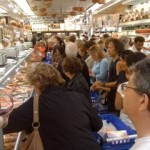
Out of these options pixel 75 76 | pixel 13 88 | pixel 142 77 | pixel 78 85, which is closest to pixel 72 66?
pixel 75 76

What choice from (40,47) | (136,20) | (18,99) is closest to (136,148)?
(18,99)

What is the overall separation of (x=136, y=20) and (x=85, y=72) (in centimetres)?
846

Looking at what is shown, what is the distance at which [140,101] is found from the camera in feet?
4.51

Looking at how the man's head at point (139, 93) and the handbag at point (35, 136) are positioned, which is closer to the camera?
the man's head at point (139, 93)

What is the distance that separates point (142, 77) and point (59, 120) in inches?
49.5

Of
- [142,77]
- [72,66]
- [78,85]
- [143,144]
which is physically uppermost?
[142,77]

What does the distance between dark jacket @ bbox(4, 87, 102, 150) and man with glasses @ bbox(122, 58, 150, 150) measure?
1.12m

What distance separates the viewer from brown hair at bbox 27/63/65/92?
9.15ft

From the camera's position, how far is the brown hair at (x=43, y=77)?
2.79 metres

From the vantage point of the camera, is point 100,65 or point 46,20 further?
point 46,20

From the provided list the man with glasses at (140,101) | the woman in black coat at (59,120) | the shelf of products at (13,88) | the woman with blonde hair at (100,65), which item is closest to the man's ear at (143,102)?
the man with glasses at (140,101)

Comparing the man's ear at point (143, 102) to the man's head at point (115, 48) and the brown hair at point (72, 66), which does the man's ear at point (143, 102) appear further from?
the man's head at point (115, 48)

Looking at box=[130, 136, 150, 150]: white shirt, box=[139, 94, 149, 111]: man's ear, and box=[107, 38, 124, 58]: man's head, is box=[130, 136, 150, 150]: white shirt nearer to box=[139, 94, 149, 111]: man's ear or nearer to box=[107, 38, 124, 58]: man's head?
box=[139, 94, 149, 111]: man's ear

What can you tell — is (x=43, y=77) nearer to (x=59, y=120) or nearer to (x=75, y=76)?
(x=59, y=120)
